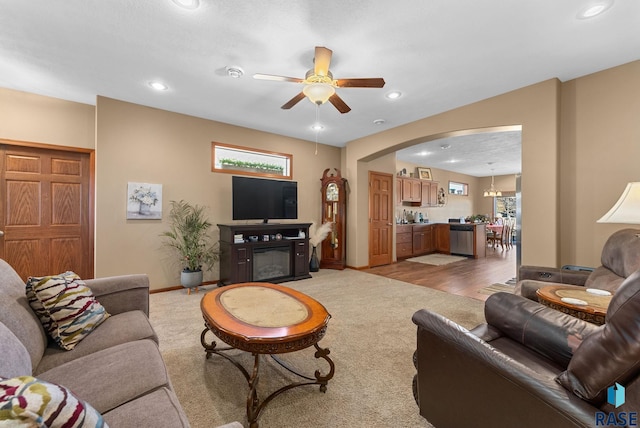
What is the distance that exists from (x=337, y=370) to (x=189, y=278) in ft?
8.78

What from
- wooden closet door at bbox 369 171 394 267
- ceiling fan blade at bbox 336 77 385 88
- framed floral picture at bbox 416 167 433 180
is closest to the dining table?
framed floral picture at bbox 416 167 433 180

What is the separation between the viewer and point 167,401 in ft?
3.32

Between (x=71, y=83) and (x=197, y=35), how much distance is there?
210 cm

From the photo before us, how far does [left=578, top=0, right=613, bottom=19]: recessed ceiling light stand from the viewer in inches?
76.5

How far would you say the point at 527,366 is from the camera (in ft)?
4.18

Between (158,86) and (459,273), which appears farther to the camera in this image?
(459,273)

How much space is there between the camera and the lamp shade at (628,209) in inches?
76.6

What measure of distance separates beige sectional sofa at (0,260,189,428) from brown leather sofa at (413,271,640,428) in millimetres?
1115

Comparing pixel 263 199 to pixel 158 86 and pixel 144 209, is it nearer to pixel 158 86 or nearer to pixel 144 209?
pixel 144 209

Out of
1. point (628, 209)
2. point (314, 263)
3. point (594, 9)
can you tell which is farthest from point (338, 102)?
point (314, 263)

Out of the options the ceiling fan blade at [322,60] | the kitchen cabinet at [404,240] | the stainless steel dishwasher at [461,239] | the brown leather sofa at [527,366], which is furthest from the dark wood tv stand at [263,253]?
the stainless steel dishwasher at [461,239]

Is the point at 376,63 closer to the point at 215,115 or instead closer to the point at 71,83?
the point at 215,115

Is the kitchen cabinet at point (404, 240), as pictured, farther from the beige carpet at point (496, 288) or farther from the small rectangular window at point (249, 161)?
the small rectangular window at point (249, 161)

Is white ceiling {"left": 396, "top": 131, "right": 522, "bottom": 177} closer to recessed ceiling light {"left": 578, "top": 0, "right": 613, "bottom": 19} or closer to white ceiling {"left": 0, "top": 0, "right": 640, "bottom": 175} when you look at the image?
white ceiling {"left": 0, "top": 0, "right": 640, "bottom": 175}
